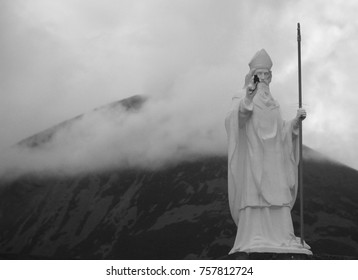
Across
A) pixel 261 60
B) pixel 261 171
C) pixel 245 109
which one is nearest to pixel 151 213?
pixel 261 60

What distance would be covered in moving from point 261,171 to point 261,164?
23cm

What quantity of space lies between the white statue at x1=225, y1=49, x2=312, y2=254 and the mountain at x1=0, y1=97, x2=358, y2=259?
24158 millimetres

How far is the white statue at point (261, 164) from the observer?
92.5 ft

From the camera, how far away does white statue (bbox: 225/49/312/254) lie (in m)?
28.2

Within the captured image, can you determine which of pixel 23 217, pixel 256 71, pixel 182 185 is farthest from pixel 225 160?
pixel 256 71

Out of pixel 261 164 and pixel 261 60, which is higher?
pixel 261 60

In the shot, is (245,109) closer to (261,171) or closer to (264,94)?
(264,94)

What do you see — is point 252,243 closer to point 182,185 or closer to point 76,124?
point 182,185

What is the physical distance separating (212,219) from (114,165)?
437 inches

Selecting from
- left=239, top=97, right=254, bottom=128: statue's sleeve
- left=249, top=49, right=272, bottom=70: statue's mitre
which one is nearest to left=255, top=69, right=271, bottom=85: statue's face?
left=249, top=49, right=272, bottom=70: statue's mitre

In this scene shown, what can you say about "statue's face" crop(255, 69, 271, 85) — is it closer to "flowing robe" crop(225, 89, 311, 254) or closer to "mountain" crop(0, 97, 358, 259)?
"flowing robe" crop(225, 89, 311, 254)

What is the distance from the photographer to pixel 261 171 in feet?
93.7

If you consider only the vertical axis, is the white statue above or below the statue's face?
below
